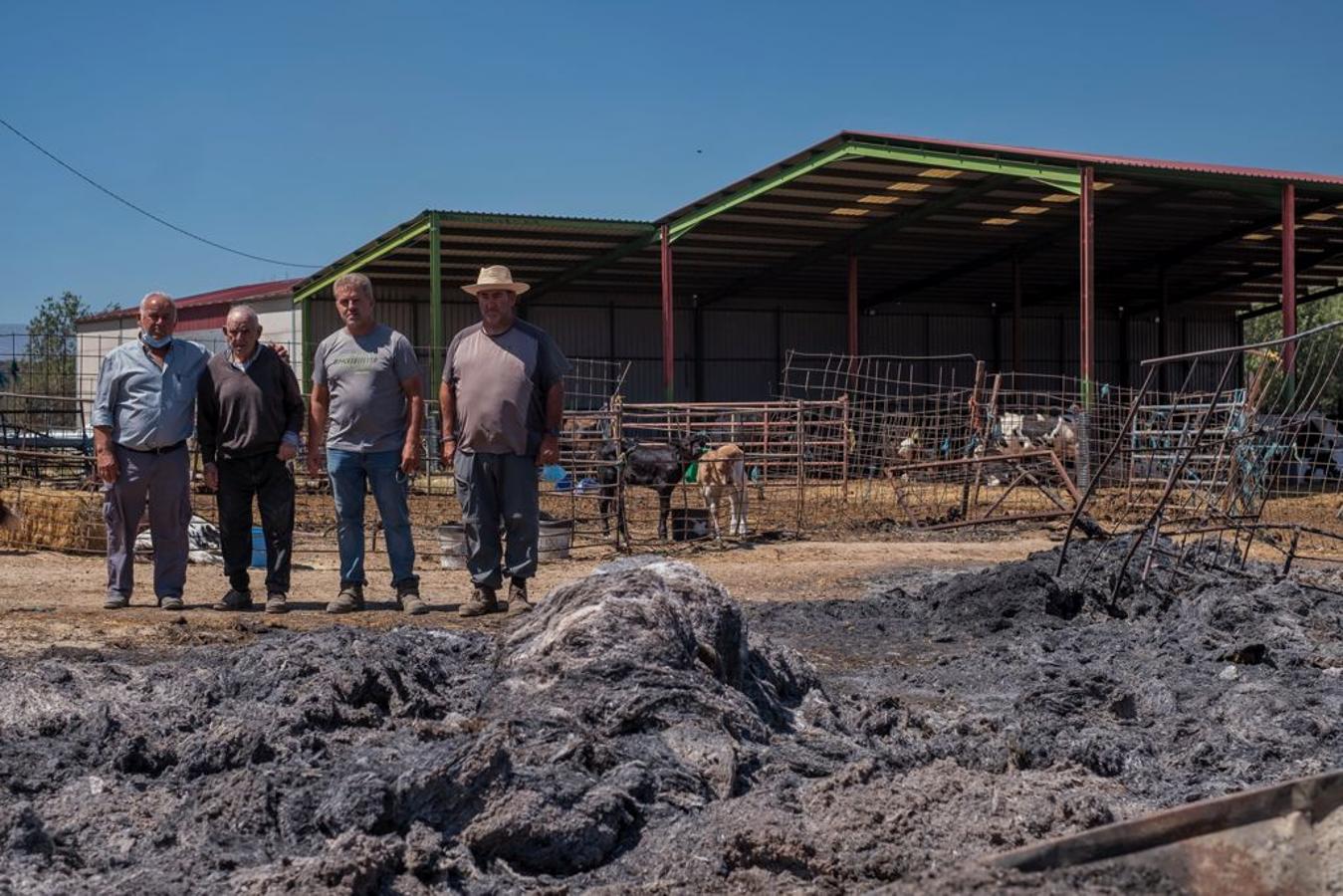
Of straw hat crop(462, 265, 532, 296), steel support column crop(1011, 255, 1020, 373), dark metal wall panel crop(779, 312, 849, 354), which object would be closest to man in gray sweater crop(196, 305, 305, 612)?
straw hat crop(462, 265, 532, 296)

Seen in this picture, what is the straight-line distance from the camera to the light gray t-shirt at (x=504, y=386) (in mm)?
8531

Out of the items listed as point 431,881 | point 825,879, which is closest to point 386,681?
point 431,881

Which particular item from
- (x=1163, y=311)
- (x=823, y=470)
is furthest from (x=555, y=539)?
(x=1163, y=311)

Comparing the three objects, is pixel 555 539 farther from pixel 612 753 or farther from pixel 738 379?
pixel 738 379

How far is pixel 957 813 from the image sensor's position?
4348mm

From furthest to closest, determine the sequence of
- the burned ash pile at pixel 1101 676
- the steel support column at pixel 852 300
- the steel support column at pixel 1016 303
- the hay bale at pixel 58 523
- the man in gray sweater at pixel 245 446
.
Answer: the steel support column at pixel 1016 303, the steel support column at pixel 852 300, the hay bale at pixel 58 523, the man in gray sweater at pixel 245 446, the burned ash pile at pixel 1101 676

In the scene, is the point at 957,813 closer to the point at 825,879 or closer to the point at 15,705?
the point at 825,879

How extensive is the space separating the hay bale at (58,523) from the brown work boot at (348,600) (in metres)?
4.41

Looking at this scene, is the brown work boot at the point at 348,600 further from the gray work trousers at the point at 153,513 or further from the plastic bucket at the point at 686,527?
the plastic bucket at the point at 686,527

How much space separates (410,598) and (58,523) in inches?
201

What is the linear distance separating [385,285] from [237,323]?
75.3ft

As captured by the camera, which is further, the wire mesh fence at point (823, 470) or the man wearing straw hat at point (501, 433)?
the wire mesh fence at point (823, 470)

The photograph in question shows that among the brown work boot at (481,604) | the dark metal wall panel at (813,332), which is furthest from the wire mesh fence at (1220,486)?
the dark metal wall panel at (813,332)

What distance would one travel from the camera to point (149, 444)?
8.59 metres
